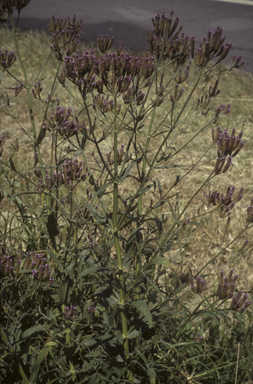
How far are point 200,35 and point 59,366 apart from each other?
954 centimetres

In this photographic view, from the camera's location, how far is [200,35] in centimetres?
981

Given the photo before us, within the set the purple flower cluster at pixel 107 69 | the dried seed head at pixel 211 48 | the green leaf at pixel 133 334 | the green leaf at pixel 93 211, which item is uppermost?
the dried seed head at pixel 211 48

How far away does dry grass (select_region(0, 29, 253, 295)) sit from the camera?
3297 millimetres

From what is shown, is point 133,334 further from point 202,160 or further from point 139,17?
point 139,17

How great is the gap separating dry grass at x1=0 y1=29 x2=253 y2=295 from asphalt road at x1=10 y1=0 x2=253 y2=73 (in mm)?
3142

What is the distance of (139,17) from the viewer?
11.6 metres

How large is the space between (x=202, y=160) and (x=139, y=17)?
8.67 meters

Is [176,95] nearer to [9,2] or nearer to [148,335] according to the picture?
[9,2]

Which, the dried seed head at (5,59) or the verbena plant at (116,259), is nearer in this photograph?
the verbena plant at (116,259)

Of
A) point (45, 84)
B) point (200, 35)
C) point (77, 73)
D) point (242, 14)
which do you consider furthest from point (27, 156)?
point (242, 14)

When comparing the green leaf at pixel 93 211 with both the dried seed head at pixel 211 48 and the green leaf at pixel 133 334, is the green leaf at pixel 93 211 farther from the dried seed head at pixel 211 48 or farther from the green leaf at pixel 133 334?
the dried seed head at pixel 211 48

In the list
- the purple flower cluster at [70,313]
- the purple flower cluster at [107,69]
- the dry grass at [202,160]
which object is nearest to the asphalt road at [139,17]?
the dry grass at [202,160]

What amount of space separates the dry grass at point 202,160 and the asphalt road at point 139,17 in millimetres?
3142

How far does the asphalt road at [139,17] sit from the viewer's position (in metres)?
9.86
